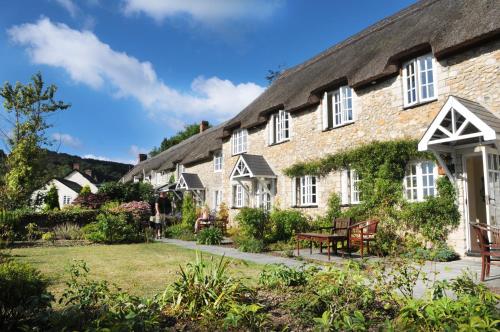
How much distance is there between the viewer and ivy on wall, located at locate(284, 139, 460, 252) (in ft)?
32.1

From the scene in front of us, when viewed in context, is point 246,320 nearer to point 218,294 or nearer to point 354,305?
point 218,294

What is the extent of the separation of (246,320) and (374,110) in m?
9.90

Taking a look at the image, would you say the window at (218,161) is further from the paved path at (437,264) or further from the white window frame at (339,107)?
the paved path at (437,264)

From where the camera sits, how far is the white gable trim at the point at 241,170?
16.9 metres

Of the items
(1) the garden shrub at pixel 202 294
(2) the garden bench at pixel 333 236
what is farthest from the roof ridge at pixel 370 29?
(1) the garden shrub at pixel 202 294

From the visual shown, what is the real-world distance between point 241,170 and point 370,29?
8611 mm

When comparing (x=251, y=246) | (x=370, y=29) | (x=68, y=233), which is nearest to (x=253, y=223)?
(x=251, y=246)

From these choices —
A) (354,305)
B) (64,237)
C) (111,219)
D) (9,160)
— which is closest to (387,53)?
(354,305)

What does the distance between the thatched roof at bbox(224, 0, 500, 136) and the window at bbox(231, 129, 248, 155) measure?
0.60 metres

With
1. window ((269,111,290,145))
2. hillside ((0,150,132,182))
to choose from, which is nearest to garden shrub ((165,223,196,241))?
window ((269,111,290,145))

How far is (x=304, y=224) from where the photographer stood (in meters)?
13.8

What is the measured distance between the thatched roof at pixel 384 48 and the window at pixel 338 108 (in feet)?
1.26

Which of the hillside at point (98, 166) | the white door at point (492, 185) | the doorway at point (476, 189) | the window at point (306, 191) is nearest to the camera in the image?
the white door at point (492, 185)

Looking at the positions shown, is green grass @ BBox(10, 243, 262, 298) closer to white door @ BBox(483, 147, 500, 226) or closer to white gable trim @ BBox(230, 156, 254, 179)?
white door @ BBox(483, 147, 500, 226)
